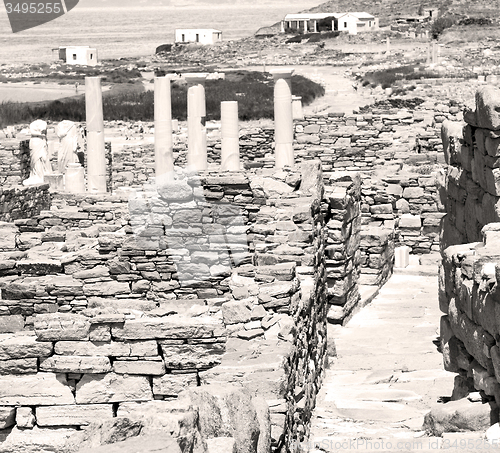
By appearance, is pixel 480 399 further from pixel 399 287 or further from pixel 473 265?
pixel 399 287

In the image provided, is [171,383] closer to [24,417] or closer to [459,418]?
[24,417]

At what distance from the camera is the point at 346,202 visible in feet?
46.1

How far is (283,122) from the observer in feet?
73.6

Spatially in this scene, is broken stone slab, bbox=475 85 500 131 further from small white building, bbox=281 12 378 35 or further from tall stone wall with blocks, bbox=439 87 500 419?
small white building, bbox=281 12 378 35

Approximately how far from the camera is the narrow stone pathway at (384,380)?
336 inches

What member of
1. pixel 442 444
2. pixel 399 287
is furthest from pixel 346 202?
pixel 442 444

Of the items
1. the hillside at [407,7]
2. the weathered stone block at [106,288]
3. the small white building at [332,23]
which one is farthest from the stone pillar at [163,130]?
the hillside at [407,7]

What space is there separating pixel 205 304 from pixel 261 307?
93cm

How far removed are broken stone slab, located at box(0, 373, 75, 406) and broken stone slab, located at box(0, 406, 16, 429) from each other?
38 millimetres

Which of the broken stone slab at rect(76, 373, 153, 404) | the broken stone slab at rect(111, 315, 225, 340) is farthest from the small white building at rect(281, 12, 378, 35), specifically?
the broken stone slab at rect(76, 373, 153, 404)

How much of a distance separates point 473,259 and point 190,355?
2121mm

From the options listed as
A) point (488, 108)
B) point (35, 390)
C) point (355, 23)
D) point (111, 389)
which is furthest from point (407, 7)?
point (35, 390)

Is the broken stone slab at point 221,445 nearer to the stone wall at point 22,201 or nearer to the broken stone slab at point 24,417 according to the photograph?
the broken stone slab at point 24,417

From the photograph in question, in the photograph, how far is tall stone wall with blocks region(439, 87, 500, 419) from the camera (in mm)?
7016
